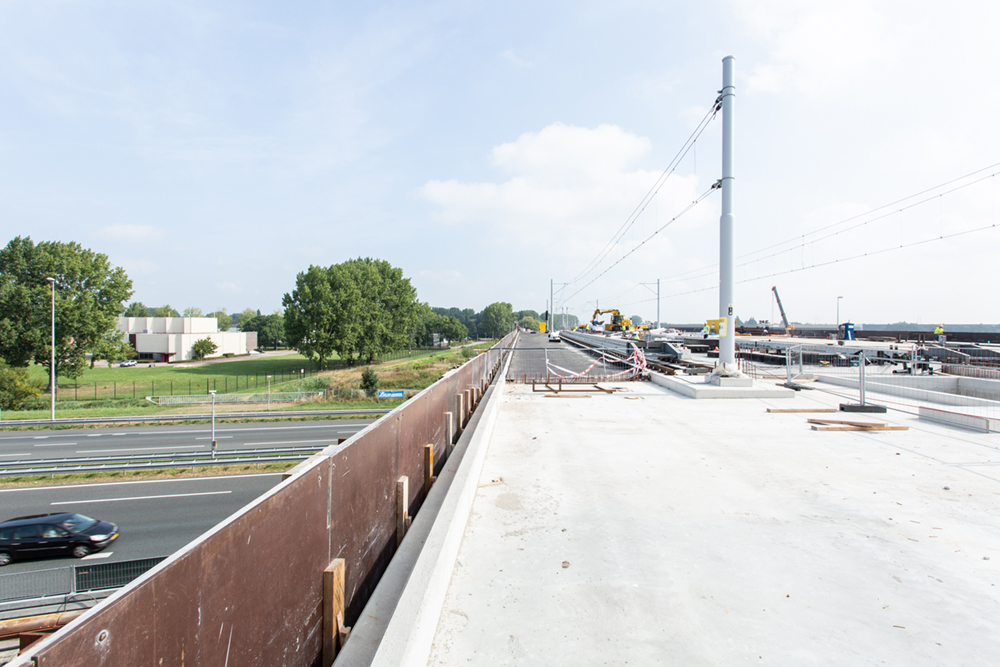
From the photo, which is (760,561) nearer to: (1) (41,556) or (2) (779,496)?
(2) (779,496)

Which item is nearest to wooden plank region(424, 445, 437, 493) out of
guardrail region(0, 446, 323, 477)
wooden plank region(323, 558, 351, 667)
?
wooden plank region(323, 558, 351, 667)

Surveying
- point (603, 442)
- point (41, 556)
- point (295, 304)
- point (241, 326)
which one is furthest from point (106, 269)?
point (241, 326)

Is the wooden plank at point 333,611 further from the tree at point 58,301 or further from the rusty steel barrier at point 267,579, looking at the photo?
the tree at point 58,301

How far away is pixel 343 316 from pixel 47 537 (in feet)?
194

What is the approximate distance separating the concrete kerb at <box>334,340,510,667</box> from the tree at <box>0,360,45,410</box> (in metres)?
52.9

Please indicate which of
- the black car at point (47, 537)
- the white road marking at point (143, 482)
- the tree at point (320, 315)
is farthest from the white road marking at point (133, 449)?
the tree at point (320, 315)

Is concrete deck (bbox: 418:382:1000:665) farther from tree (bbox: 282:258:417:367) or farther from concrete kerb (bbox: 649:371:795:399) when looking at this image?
tree (bbox: 282:258:417:367)

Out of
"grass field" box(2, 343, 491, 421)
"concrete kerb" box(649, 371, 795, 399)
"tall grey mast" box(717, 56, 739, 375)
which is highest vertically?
"tall grey mast" box(717, 56, 739, 375)

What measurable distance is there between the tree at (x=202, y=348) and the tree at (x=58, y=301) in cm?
4556

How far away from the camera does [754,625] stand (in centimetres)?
290

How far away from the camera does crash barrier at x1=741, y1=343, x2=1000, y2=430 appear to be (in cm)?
1049

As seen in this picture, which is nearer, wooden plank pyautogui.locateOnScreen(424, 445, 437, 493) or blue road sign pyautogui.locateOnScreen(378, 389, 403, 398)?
wooden plank pyautogui.locateOnScreen(424, 445, 437, 493)

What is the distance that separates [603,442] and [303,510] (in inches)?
237

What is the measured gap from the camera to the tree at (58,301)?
152 feet
